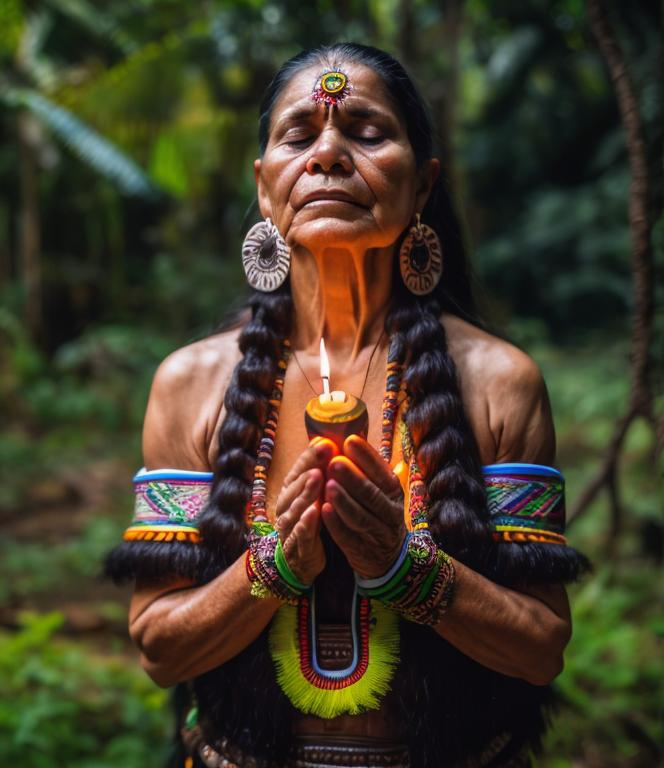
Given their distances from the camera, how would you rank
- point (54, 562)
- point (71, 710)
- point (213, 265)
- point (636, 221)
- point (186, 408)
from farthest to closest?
point (213, 265) → point (54, 562) → point (71, 710) → point (636, 221) → point (186, 408)

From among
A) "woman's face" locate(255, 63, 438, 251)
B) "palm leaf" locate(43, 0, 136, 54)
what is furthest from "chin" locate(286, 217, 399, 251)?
"palm leaf" locate(43, 0, 136, 54)

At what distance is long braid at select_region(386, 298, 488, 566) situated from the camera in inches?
66.0

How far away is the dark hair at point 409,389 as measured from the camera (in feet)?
5.56

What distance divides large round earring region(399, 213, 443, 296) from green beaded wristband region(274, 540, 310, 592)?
26.5 inches

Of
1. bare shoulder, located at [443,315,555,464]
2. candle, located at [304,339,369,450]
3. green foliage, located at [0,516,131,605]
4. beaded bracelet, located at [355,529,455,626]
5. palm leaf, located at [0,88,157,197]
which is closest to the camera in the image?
candle, located at [304,339,369,450]

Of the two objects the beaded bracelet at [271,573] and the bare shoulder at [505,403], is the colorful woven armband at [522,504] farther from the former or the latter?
the beaded bracelet at [271,573]

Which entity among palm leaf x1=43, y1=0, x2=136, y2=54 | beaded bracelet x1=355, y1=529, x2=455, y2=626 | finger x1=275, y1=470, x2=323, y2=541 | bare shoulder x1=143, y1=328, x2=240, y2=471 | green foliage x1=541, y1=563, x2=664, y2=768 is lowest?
green foliage x1=541, y1=563, x2=664, y2=768

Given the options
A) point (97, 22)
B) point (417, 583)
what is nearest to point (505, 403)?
point (417, 583)

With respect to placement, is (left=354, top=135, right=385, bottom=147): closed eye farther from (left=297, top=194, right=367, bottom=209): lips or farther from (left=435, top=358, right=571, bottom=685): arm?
(left=435, top=358, right=571, bottom=685): arm

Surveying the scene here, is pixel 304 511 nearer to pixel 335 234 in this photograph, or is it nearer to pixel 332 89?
pixel 335 234

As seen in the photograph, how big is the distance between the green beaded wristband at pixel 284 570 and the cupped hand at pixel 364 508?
0.12 meters

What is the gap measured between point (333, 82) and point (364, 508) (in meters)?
0.90

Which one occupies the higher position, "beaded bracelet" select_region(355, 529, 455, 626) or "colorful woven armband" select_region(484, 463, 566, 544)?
"colorful woven armband" select_region(484, 463, 566, 544)

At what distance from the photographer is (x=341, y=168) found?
5.53 ft
